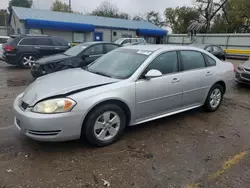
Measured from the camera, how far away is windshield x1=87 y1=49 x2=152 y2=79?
144 inches

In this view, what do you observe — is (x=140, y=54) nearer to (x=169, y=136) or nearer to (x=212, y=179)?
(x=169, y=136)

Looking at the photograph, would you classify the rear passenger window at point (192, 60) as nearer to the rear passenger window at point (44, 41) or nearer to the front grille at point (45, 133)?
the front grille at point (45, 133)

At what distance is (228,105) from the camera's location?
5.65 m

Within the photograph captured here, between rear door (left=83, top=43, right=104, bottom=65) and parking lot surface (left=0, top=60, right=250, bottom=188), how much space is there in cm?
435

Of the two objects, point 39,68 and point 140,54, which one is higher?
point 140,54

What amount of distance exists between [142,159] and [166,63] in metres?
1.86

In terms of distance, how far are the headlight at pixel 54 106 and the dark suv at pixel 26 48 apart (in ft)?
28.7

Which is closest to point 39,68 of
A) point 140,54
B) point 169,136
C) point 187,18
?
point 140,54

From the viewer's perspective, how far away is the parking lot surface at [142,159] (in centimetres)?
258

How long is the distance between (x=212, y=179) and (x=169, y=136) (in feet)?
3.90

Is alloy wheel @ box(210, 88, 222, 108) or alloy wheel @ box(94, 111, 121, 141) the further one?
alloy wheel @ box(210, 88, 222, 108)

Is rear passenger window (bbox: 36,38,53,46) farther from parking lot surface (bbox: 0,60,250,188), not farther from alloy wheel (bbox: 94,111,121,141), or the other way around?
alloy wheel (bbox: 94,111,121,141)

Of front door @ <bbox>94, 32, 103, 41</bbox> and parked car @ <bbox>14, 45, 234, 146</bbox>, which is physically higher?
front door @ <bbox>94, 32, 103, 41</bbox>

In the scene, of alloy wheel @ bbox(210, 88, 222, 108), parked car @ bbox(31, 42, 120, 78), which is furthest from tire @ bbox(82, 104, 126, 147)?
parked car @ bbox(31, 42, 120, 78)
